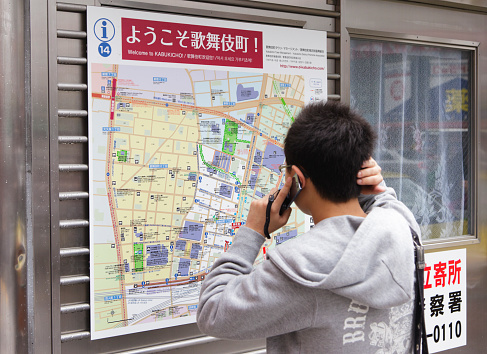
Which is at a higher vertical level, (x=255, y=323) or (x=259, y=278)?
(x=259, y=278)

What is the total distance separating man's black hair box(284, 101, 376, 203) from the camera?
5.02 feet

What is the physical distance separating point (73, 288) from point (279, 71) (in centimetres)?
165

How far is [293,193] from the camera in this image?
1659 millimetres

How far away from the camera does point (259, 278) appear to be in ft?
4.85

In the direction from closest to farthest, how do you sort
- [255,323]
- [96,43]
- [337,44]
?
[255,323]
[96,43]
[337,44]

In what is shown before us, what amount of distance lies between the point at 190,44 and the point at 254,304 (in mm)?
1752

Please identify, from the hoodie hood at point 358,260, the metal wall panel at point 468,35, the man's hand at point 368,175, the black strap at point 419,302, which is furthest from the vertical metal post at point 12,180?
the metal wall panel at point 468,35

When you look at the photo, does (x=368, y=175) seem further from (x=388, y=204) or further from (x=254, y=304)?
(x=254, y=304)

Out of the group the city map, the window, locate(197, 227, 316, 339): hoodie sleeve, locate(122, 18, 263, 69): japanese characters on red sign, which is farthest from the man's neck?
the window

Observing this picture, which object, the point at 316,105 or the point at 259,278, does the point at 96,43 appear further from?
the point at 259,278

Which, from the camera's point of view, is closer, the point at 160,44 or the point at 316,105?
the point at 316,105

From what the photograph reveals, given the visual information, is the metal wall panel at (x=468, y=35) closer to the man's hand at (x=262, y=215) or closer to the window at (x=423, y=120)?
the window at (x=423, y=120)

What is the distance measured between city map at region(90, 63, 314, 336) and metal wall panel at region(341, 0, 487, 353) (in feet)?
2.76

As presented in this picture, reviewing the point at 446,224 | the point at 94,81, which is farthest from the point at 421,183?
the point at 94,81
